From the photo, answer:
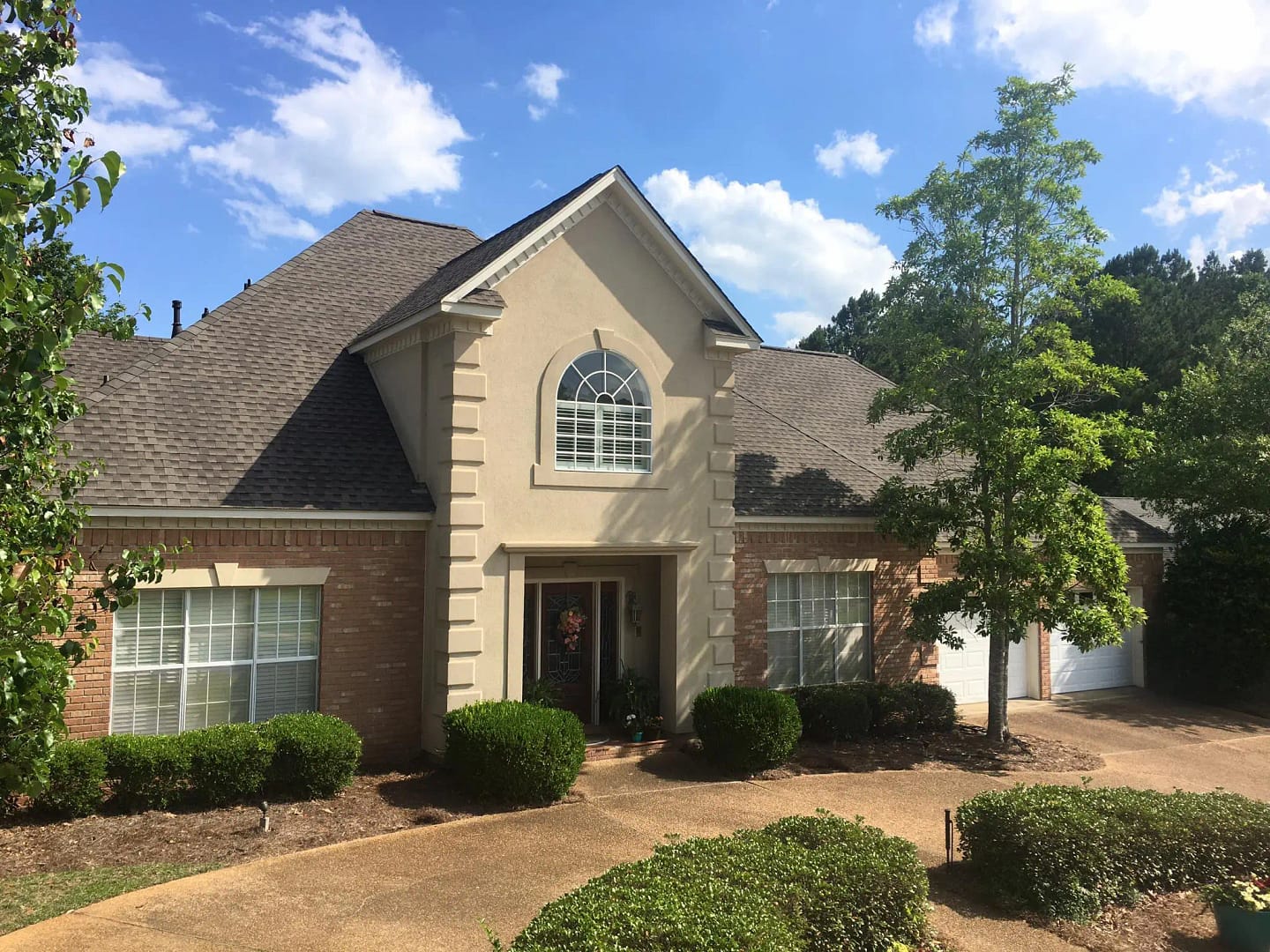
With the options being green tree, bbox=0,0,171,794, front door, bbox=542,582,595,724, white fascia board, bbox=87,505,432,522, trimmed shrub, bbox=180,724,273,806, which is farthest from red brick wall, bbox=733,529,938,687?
green tree, bbox=0,0,171,794

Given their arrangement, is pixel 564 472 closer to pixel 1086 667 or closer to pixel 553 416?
pixel 553 416

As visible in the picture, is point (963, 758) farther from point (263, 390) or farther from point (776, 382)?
point (263, 390)

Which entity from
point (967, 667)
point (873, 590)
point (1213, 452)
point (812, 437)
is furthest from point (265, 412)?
point (1213, 452)

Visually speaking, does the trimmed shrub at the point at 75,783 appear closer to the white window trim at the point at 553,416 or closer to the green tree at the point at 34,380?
the green tree at the point at 34,380

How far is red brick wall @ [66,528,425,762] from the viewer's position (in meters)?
12.4

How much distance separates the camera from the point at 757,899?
6512mm

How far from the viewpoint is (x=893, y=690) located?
54.0ft

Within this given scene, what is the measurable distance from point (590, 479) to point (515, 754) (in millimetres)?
4457

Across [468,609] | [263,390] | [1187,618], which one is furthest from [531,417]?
[1187,618]


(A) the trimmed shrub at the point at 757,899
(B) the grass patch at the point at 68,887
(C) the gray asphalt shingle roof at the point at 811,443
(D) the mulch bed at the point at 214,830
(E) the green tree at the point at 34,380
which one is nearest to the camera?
(E) the green tree at the point at 34,380

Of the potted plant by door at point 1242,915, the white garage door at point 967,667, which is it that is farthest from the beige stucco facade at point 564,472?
the potted plant by door at point 1242,915

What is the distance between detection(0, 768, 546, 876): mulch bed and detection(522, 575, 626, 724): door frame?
338cm

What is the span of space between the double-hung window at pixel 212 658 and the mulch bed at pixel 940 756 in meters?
6.86

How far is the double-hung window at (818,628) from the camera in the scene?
54.6ft
